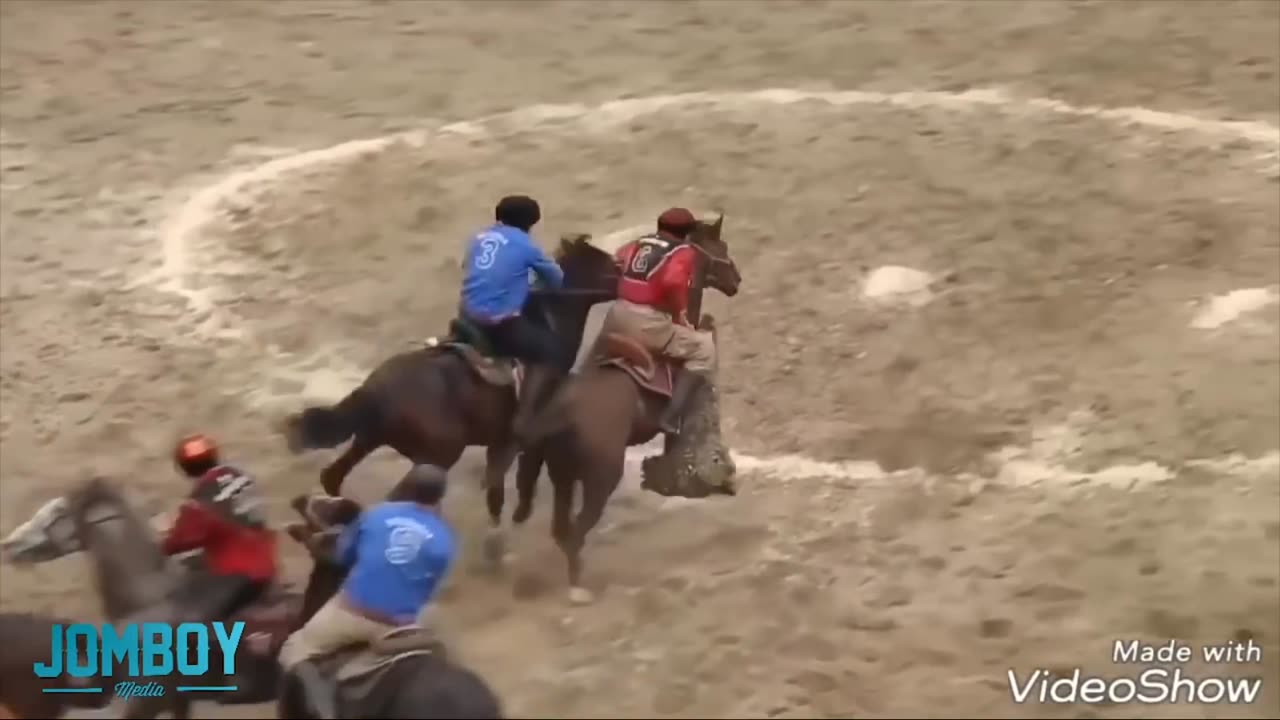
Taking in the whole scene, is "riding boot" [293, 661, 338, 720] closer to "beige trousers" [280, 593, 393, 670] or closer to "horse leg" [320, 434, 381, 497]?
"beige trousers" [280, 593, 393, 670]

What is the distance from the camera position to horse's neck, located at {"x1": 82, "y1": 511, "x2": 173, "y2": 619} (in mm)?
5535

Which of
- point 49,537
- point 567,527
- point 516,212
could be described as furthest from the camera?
point 516,212

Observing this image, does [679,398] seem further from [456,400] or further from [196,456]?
[196,456]

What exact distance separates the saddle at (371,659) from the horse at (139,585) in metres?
0.39

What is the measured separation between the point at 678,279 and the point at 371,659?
8.34 ft

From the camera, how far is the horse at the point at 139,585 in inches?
218

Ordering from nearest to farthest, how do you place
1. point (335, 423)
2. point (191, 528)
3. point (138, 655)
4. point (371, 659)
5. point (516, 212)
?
point (371, 659), point (138, 655), point (191, 528), point (335, 423), point (516, 212)

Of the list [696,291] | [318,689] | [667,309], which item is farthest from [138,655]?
[696,291]

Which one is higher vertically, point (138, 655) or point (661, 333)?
point (661, 333)

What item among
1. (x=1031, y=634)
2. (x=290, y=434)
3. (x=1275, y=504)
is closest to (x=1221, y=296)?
(x=1275, y=504)

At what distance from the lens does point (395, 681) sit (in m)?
5.19

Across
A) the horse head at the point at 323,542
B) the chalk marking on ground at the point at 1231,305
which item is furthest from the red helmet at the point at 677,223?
the chalk marking on ground at the point at 1231,305

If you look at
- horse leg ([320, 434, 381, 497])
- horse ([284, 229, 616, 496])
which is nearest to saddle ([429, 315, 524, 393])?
horse ([284, 229, 616, 496])

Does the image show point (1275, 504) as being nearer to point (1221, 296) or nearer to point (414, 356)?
point (1221, 296)
